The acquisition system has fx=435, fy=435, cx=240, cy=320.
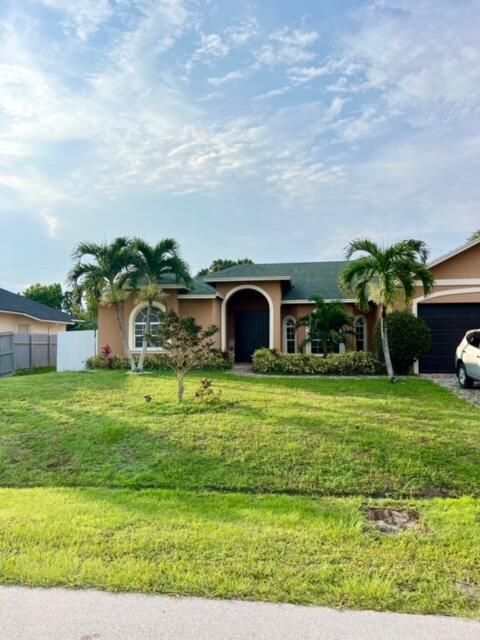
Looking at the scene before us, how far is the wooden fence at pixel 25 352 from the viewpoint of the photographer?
19484 mm

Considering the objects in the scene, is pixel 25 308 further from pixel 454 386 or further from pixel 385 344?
pixel 454 386

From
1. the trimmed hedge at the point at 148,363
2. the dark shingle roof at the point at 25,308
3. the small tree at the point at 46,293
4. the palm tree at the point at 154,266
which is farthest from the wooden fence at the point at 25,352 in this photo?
the small tree at the point at 46,293

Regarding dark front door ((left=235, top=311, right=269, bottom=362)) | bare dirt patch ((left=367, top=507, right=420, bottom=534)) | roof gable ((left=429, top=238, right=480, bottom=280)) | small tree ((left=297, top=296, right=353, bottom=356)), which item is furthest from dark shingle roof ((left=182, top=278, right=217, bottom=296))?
bare dirt patch ((left=367, top=507, right=420, bottom=534))

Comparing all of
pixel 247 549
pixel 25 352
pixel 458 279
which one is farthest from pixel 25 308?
pixel 247 549

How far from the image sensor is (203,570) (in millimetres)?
3490

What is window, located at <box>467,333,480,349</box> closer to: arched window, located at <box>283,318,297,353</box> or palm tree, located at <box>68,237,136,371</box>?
arched window, located at <box>283,318,297,353</box>

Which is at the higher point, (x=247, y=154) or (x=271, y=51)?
(x=271, y=51)

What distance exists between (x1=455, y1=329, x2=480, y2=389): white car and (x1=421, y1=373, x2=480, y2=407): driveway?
0.79 ft

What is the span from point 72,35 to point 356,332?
1411cm

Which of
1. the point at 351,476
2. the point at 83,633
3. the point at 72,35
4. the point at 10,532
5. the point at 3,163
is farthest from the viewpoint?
the point at 3,163

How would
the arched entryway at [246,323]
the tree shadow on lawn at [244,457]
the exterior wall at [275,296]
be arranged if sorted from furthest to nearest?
1. the arched entryway at [246,323]
2. the exterior wall at [275,296]
3. the tree shadow on lawn at [244,457]

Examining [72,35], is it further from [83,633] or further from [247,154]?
[83,633]

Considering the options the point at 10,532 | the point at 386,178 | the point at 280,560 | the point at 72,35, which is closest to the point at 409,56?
the point at 386,178

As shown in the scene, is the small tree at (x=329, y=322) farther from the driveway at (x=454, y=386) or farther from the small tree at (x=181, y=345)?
the small tree at (x=181, y=345)
